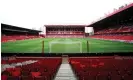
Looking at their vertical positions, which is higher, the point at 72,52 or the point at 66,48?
the point at 66,48

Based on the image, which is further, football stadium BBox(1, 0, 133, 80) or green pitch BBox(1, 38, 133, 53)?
green pitch BBox(1, 38, 133, 53)

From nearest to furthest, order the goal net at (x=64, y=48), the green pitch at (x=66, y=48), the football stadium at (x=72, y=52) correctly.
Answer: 1. the football stadium at (x=72, y=52)
2. the green pitch at (x=66, y=48)
3. the goal net at (x=64, y=48)

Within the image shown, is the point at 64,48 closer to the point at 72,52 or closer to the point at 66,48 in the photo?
the point at 66,48

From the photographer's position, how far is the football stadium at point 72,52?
594 centimetres

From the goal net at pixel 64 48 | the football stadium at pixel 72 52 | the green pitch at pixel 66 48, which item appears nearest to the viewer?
the football stadium at pixel 72 52

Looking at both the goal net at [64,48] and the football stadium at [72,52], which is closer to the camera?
the football stadium at [72,52]

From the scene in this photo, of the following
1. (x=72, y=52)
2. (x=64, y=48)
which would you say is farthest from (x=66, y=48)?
(x=72, y=52)

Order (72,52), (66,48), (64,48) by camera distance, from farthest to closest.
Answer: (66,48)
(64,48)
(72,52)

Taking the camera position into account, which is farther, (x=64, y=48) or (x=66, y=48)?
(x=66, y=48)

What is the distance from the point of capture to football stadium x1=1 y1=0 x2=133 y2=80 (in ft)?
19.5

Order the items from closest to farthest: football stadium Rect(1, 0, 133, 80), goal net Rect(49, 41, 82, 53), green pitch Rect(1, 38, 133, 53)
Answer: football stadium Rect(1, 0, 133, 80)
green pitch Rect(1, 38, 133, 53)
goal net Rect(49, 41, 82, 53)

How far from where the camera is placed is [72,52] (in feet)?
54.1

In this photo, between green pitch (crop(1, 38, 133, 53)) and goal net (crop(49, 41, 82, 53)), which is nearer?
green pitch (crop(1, 38, 133, 53))

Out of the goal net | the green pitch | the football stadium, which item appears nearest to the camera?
the football stadium
